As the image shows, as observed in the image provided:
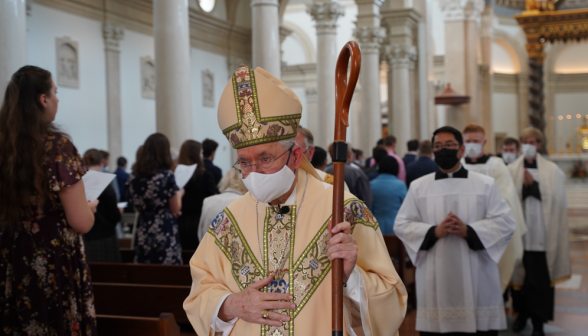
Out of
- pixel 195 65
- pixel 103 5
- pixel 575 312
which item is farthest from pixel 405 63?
pixel 575 312

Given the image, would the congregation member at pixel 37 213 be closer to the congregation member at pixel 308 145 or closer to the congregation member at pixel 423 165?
the congregation member at pixel 308 145

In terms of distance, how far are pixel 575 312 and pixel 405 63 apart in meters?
11.7

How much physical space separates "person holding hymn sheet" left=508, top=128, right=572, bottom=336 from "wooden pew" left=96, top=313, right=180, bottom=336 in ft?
12.8

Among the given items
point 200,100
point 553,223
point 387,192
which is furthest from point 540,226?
point 200,100

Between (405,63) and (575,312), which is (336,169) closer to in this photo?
(575,312)

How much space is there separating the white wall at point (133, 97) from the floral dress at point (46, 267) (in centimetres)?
1180

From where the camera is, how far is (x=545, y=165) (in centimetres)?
589

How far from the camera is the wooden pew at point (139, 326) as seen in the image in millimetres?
2867

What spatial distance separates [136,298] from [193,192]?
79.1 inches

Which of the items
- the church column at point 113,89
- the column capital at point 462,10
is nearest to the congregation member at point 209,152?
the church column at point 113,89

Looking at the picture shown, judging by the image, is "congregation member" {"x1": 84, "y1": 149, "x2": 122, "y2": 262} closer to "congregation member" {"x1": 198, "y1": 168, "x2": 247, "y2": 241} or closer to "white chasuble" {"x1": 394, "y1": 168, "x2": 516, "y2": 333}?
"congregation member" {"x1": 198, "y1": 168, "x2": 247, "y2": 241}

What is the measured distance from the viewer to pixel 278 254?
230cm

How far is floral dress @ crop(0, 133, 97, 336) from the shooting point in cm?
306

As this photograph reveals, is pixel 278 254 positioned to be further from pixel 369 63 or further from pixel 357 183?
pixel 369 63
